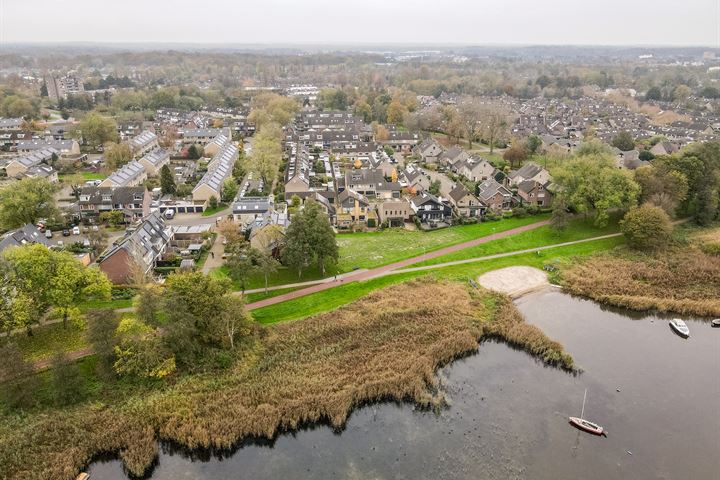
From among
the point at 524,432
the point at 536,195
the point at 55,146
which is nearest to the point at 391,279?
the point at 524,432

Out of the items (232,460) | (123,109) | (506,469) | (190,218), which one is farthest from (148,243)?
(123,109)

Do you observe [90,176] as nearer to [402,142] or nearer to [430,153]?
[402,142]

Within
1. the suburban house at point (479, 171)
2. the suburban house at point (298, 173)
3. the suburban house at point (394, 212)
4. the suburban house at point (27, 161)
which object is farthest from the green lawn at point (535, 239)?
the suburban house at point (27, 161)

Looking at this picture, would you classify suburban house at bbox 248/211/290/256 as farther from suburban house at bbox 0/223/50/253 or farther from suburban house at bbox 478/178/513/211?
suburban house at bbox 478/178/513/211

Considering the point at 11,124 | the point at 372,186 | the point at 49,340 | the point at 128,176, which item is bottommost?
the point at 49,340

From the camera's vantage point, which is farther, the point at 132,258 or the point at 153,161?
the point at 153,161

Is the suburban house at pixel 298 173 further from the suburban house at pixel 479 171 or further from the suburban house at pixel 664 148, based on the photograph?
the suburban house at pixel 664 148

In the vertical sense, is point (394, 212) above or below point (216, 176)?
below
